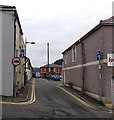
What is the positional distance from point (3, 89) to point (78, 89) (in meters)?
9.09

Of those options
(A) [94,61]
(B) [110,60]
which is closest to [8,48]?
(A) [94,61]

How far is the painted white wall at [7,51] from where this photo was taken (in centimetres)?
1588

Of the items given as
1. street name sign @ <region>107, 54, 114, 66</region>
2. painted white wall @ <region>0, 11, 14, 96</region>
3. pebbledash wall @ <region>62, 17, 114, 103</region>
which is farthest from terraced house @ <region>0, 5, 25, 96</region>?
street name sign @ <region>107, 54, 114, 66</region>

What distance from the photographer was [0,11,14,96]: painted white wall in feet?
52.1

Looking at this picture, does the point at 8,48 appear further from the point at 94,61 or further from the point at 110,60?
the point at 110,60

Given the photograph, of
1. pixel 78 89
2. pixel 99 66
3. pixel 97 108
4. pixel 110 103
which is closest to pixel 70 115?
pixel 97 108

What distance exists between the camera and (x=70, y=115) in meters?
10.9

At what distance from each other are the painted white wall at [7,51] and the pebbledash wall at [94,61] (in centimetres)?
635

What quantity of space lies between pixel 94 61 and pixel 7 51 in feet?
22.1

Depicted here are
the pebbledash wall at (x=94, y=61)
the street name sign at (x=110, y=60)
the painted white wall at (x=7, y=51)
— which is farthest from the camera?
the painted white wall at (x=7, y=51)

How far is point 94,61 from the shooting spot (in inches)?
675

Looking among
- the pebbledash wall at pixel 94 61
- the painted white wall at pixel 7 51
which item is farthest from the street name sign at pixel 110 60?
the painted white wall at pixel 7 51

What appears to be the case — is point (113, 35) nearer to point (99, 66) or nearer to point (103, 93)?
point (99, 66)

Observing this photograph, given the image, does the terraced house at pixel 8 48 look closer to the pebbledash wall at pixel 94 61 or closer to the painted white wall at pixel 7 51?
the painted white wall at pixel 7 51
